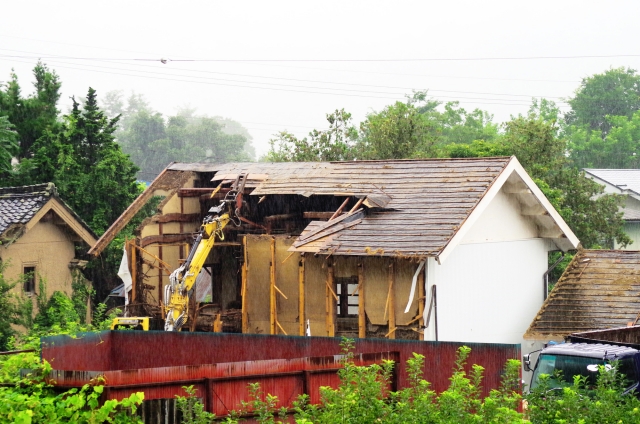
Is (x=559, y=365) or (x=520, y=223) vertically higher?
(x=520, y=223)

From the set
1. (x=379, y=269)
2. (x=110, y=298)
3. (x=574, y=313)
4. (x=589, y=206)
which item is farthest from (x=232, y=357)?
(x=589, y=206)

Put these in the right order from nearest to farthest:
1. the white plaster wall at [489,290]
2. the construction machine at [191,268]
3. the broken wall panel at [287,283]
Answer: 1. the white plaster wall at [489,290]
2. the construction machine at [191,268]
3. the broken wall panel at [287,283]

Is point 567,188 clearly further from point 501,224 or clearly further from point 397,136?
point 501,224

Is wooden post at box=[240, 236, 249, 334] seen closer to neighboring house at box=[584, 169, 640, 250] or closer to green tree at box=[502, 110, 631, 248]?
green tree at box=[502, 110, 631, 248]

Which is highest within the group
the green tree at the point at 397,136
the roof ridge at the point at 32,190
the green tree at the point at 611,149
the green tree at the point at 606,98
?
the green tree at the point at 606,98

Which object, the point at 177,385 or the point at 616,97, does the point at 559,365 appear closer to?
the point at 177,385

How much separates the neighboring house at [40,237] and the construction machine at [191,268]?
5.57 metres

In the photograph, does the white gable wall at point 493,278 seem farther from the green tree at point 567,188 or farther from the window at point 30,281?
the window at point 30,281

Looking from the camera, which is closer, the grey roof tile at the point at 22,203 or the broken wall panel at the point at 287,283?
the broken wall panel at the point at 287,283

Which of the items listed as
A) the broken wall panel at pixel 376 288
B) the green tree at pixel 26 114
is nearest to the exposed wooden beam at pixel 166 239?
the broken wall panel at pixel 376 288

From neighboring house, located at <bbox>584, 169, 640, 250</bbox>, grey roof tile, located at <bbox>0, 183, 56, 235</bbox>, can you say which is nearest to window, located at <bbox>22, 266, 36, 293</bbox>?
grey roof tile, located at <bbox>0, 183, 56, 235</bbox>

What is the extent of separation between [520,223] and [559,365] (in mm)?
8572

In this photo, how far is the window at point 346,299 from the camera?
20205 millimetres

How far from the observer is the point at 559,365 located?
14.8m
